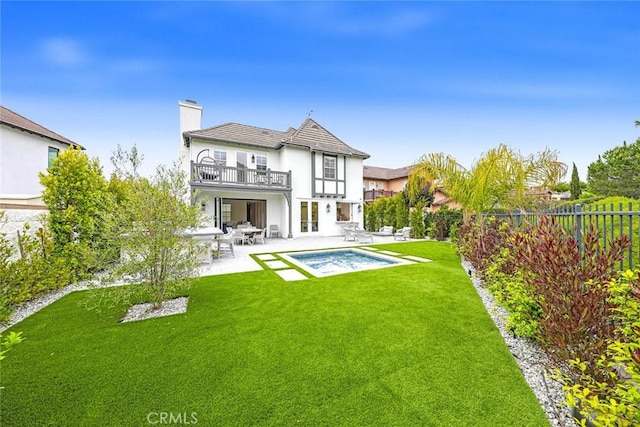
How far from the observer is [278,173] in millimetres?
17484

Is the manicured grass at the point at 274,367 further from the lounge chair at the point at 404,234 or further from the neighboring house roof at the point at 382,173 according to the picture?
the neighboring house roof at the point at 382,173

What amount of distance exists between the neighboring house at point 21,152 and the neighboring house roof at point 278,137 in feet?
23.8

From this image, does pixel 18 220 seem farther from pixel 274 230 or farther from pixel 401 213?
pixel 401 213

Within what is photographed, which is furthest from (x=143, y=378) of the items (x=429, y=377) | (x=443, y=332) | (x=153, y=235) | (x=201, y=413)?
(x=443, y=332)

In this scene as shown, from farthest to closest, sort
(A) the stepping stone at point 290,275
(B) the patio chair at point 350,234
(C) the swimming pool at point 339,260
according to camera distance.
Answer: (B) the patio chair at point 350,234 → (C) the swimming pool at point 339,260 → (A) the stepping stone at point 290,275

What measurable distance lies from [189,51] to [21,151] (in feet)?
33.6

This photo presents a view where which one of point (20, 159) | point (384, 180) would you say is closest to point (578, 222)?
point (20, 159)

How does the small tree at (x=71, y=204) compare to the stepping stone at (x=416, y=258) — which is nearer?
the small tree at (x=71, y=204)

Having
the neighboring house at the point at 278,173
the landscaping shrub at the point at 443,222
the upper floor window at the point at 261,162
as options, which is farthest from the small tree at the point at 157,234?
the landscaping shrub at the point at 443,222

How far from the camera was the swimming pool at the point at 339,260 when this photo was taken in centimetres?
859

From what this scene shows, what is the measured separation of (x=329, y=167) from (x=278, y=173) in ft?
13.5

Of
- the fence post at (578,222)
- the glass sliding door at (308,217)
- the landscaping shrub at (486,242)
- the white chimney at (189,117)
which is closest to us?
the fence post at (578,222)

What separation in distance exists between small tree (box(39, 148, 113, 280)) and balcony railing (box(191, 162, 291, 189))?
8.10 metres

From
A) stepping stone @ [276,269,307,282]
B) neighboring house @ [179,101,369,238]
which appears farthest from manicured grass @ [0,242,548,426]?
neighboring house @ [179,101,369,238]
